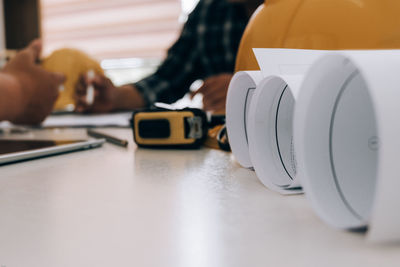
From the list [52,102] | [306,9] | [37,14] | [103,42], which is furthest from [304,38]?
[37,14]

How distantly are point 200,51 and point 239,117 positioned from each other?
3.42 feet

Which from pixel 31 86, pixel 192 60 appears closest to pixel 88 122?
pixel 31 86

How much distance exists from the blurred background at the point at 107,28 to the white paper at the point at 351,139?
2155mm

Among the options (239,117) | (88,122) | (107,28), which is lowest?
(88,122)

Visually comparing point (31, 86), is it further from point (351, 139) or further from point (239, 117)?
point (351, 139)

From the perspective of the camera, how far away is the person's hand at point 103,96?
1.17m

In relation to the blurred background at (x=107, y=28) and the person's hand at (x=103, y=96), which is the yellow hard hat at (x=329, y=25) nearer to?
the person's hand at (x=103, y=96)

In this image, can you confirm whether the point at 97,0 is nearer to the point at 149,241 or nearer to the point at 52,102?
the point at 52,102

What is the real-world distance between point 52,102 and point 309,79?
2.40 feet

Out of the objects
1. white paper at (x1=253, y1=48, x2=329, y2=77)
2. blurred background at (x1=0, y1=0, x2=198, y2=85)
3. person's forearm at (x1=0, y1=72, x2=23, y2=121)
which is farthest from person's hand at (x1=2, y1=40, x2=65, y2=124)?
blurred background at (x1=0, y1=0, x2=198, y2=85)

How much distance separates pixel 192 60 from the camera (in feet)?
4.49

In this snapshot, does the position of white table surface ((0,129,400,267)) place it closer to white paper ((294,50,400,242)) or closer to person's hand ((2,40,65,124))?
white paper ((294,50,400,242))

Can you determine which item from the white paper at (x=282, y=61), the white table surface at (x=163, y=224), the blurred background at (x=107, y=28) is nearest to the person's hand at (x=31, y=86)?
the white table surface at (x=163, y=224)

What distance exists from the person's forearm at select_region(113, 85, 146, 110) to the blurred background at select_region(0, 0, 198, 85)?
3.61 feet
